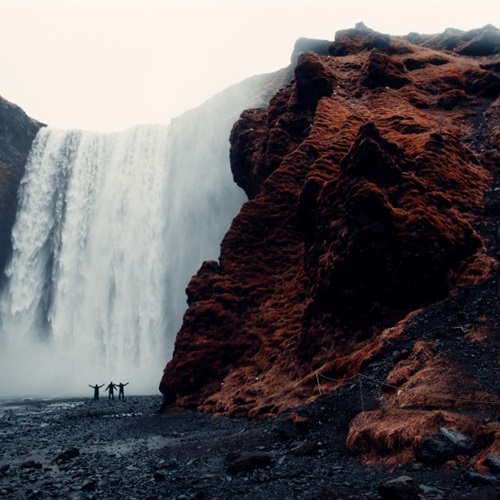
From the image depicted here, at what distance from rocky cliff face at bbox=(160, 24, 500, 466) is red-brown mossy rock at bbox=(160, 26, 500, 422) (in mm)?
68

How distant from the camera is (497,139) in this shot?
80.7ft

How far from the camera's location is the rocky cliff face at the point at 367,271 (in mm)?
11812

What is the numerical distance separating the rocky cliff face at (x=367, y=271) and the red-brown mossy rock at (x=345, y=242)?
0.07 m

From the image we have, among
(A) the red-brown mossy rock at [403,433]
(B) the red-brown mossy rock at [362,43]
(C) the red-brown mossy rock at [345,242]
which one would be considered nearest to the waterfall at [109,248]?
(B) the red-brown mossy rock at [362,43]

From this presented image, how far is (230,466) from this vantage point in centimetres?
1020

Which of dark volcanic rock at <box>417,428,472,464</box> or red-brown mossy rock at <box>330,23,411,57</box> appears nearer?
dark volcanic rock at <box>417,428,472,464</box>

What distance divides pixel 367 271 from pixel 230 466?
8.81m

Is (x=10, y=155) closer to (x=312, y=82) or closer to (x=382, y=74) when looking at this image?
(x=312, y=82)

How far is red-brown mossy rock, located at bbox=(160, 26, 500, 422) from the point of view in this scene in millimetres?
15945

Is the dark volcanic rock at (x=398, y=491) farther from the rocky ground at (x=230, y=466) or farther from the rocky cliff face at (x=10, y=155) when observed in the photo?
the rocky cliff face at (x=10, y=155)

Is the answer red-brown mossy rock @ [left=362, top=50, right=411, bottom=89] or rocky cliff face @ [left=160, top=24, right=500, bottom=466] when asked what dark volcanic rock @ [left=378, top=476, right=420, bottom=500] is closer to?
rocky cliff face @ [left=160, top=24, right=500, bottom=466]

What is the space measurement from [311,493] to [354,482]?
2.60ft

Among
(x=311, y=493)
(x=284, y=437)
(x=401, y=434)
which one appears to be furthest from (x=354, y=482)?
(x=284, y=437)

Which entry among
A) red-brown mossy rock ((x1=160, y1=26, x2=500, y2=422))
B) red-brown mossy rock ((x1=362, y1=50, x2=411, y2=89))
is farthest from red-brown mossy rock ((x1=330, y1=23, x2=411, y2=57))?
red-brown mossy rock ((x1=362, y1=50, x2=411, y2=89))
